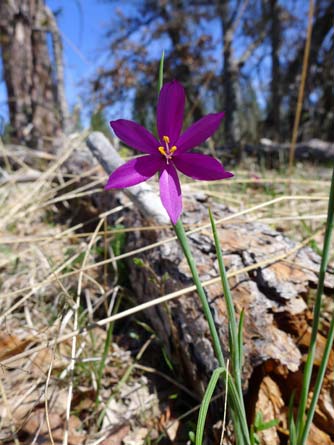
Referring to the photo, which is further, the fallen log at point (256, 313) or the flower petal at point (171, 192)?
the fallen log at point (256, 313)

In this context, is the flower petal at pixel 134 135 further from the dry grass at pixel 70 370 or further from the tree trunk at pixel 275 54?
the tree trunk at pixel 275 54

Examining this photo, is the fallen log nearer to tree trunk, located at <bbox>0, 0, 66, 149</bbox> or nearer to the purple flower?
the purple flower

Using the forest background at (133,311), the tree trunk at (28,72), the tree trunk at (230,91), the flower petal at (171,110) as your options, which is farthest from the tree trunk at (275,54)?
the flower petal at (171,110)

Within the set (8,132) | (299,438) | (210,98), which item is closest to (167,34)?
(210,98)

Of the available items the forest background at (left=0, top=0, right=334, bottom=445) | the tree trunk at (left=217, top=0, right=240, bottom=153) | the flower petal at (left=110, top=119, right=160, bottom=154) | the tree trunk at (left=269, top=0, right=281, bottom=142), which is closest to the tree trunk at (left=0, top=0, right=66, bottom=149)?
the forest background at (left=0, top=0, right=334, bottom=445)

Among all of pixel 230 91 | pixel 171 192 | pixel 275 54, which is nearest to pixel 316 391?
pixel 171 192

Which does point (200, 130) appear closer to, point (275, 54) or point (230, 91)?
point (230, 91)
